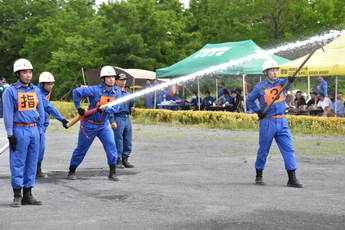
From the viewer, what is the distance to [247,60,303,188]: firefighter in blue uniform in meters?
8.59

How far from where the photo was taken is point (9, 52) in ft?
196

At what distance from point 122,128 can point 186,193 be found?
3.43 meters

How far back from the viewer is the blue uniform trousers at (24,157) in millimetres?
7066

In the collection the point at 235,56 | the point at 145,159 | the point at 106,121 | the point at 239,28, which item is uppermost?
the point at 239,28

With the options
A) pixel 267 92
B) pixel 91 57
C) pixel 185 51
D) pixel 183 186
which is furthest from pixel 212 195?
pixel 91 57

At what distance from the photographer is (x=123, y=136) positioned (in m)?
11.2

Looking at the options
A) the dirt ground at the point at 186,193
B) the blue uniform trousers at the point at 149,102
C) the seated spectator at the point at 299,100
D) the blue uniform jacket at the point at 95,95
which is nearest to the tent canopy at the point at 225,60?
the seated spectator at the point at 299,100

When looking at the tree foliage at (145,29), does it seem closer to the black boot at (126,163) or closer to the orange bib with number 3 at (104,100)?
the black boot at (126,163)

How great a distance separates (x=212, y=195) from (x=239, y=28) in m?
29.7

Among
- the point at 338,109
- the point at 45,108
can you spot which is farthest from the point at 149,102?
the point at 45,108

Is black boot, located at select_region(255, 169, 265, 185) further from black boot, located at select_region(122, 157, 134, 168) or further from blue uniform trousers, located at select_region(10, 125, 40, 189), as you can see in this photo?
blue uniform trousers, located at select_region(10, 125, 40, 189)

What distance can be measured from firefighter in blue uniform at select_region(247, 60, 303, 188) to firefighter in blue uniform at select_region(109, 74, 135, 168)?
2895mm

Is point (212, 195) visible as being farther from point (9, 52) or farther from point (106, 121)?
point (9, 52)

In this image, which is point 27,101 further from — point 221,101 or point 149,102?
point 149,102
